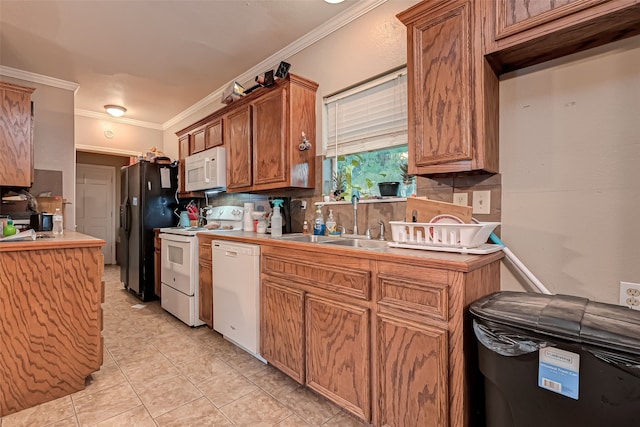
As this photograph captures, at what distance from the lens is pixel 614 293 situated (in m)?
1.30

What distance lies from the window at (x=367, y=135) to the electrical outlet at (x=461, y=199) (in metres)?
0.39

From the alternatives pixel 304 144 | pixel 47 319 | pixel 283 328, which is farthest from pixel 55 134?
pixel 283 328

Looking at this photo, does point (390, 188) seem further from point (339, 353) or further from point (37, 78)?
point (37, 78)

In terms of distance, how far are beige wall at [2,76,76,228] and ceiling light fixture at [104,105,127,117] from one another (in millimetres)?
575

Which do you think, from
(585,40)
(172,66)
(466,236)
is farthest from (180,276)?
(585,40)

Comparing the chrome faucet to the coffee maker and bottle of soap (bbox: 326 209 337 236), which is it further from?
the coffee maker

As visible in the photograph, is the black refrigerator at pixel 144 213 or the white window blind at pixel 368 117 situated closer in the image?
the white window blind at pixel 368 117

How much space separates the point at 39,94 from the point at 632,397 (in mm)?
5270

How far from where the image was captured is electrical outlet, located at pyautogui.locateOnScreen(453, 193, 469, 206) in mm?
1727

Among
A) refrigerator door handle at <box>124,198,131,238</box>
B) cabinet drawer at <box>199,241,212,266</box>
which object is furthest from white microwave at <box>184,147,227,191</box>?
refrigerator door handle at <box>124,198,131,238</box>

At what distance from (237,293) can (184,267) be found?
92 cm

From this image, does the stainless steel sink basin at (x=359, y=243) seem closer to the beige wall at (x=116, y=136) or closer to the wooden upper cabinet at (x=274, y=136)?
the wooden upper cabinet at (x=274, y=136)

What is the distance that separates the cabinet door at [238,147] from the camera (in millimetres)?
2861

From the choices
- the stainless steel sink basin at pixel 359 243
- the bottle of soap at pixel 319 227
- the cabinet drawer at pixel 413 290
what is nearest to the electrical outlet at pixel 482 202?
the stainless steel sink basin at pixel 359 243
